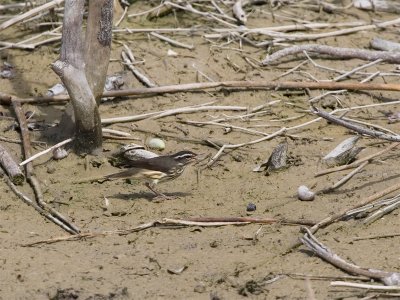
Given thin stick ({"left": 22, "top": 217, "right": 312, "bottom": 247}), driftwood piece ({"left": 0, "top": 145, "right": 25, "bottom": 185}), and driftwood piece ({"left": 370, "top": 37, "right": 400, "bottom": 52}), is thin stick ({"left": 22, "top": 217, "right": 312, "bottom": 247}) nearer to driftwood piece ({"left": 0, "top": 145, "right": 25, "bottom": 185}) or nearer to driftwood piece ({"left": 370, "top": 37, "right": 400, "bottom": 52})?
driftwood piece ({"left": 0, "top": 145, "right": 25, "bottom": 185})

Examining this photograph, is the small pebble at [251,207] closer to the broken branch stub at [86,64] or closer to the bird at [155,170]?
the bird at [155,170]

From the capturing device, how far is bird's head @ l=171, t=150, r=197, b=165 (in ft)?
29.1

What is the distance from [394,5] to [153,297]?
6.83m

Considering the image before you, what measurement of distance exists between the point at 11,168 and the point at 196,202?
1.74m

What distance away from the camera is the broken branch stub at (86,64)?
8633mm

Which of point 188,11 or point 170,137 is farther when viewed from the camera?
point 188,11

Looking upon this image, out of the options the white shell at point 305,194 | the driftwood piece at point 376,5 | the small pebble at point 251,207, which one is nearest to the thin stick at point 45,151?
the small pebble at point 251,207

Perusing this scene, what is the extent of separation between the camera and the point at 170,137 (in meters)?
9.84

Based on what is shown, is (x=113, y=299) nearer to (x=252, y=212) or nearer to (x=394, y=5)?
(x=252, y=212)

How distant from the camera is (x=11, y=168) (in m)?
8.72

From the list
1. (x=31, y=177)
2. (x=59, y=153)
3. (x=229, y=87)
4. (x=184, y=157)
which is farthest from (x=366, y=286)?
(x=229, y=87)

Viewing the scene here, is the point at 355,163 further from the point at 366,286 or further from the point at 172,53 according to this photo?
the point at 172,53

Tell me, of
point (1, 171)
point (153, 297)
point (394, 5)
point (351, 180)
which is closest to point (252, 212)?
point (351, 180)

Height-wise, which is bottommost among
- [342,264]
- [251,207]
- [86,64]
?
[251,207]
